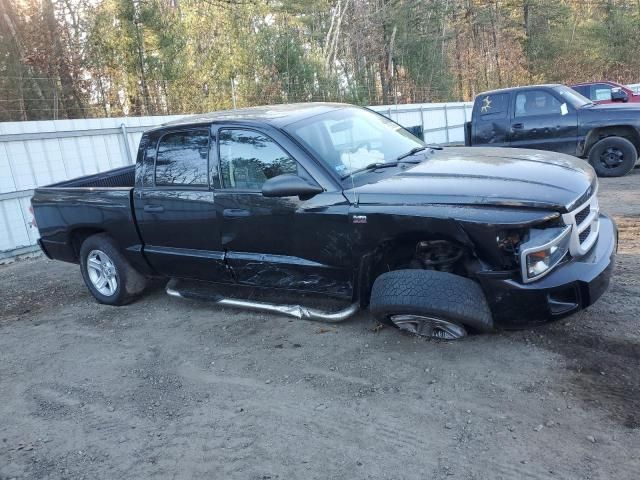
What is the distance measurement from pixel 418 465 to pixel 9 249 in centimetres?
761

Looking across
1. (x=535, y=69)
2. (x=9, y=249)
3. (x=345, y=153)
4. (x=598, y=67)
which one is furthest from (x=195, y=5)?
(x=598, y=67)

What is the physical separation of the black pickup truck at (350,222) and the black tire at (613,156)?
5716mm

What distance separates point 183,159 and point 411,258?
2199 millimetres

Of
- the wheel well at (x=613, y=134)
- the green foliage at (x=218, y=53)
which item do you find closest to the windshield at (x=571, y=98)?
the wheel well at (x=613, y=134)

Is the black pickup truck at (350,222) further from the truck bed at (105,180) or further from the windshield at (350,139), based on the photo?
the truck bed at (105,180)

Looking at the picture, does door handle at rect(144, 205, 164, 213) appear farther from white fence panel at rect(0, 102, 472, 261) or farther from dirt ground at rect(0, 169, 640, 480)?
white fence panel at rect(0, 102, 472, 261)

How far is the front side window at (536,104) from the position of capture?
9656mm

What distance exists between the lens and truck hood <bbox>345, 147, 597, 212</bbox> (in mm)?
3443

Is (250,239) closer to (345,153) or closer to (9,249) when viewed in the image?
(345,153)

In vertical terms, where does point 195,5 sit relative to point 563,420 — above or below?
above

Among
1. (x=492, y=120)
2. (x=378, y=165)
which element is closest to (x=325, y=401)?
(x=378, y=165)

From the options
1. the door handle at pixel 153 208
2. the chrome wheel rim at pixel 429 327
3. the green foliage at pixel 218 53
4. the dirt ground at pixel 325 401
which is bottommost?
the dirt ground at pixel 325 401

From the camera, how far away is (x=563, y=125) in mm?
9500

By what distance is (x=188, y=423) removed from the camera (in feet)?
11.2
